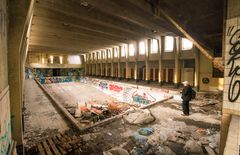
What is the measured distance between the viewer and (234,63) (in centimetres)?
251

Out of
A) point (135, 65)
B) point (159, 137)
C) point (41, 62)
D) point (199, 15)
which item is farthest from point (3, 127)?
point (41, 62)

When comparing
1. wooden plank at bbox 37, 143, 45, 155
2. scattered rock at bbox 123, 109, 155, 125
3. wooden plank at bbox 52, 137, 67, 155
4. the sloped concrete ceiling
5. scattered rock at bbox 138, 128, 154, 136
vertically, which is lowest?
wooden plank at bbox 37, 143, 45, 155

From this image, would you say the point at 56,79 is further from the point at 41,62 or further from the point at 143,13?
the point at 143,13

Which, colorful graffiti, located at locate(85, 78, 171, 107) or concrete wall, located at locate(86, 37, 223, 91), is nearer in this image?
concrete wall, located at locate(86, 37, 223, 91)

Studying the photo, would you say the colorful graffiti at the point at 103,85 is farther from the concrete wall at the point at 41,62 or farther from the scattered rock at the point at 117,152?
the scattered rock at the point at 117,152

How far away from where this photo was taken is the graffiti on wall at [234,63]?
2467mm

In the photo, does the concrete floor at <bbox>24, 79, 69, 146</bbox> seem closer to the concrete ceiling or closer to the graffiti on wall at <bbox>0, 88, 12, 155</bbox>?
the graffiti on wall at <bbox>0, 88, 12, 155</bbox>

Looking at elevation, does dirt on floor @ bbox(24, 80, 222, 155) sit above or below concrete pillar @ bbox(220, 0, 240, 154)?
below

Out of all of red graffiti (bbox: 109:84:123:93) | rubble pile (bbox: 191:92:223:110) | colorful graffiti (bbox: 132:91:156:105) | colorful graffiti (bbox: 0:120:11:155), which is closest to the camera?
colorful graffiti (bbox: 0:120:11:155)

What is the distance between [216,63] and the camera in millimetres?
→ 5156

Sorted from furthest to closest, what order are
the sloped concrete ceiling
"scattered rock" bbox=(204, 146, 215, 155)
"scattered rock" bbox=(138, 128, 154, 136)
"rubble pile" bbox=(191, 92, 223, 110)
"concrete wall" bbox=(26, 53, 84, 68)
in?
"concrete wall" bbox=(26, 53, 84, 68) < "rubble pile" bbox=(191, 92, 223, 110) < the sloped concrete ceiling < "scattered rock" bbox=(138, 128, 154, 136) < "scattered rock" bbox=(204, 146, 215, 155)

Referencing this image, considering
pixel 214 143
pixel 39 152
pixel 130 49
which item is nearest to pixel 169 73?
pixel 130 49

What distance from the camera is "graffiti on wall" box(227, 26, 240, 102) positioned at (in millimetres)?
2467

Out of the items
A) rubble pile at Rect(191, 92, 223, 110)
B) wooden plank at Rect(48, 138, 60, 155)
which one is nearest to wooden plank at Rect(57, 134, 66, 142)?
wooden plank at Rect(48, 138, 60, 155)
